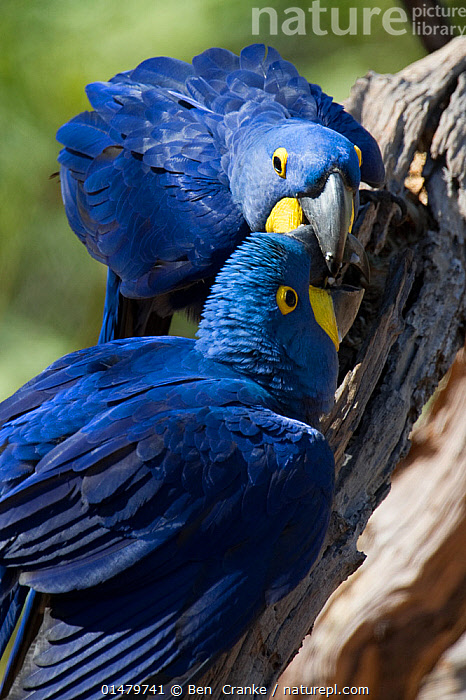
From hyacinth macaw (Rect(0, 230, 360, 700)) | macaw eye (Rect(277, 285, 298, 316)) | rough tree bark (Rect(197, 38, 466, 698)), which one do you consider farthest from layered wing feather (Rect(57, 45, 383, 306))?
hyacinth macaw (Rect(0, 230, 360, 700))

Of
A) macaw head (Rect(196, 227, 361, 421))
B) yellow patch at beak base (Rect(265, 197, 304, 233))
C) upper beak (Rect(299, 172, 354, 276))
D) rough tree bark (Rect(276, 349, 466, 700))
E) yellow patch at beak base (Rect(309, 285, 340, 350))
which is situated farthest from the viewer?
rough tree bark (Rect(276, 349, 466, 700))

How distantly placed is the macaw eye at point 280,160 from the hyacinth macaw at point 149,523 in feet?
2.08

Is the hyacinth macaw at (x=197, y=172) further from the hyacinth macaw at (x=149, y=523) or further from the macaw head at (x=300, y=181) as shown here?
the hyacinth macaw at (x=149, y=523)

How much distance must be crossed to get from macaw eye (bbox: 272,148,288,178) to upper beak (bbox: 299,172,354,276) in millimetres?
86

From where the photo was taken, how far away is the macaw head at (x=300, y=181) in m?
1.54

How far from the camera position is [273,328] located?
123 cm

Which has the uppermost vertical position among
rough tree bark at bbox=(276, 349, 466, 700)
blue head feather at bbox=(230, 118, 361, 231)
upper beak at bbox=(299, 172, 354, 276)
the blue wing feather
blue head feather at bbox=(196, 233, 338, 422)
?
blue head feather at bbox=(230, 118, 361, 231)

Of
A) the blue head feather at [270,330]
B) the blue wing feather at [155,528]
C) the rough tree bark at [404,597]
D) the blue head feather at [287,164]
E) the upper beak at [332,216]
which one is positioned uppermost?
the blue head feather at [287,164]

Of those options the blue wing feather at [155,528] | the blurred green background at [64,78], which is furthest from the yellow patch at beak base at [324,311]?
the blurred green background at [64,78]

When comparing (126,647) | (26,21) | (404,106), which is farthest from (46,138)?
(126,647)

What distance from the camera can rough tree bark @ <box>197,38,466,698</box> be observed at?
1311 mm

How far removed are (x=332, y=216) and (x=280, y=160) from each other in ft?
0.65

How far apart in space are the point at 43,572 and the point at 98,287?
5.97 feet

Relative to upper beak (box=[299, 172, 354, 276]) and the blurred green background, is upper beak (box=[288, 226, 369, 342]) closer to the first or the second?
upper beak (box=[299, 172, 354, 276])
